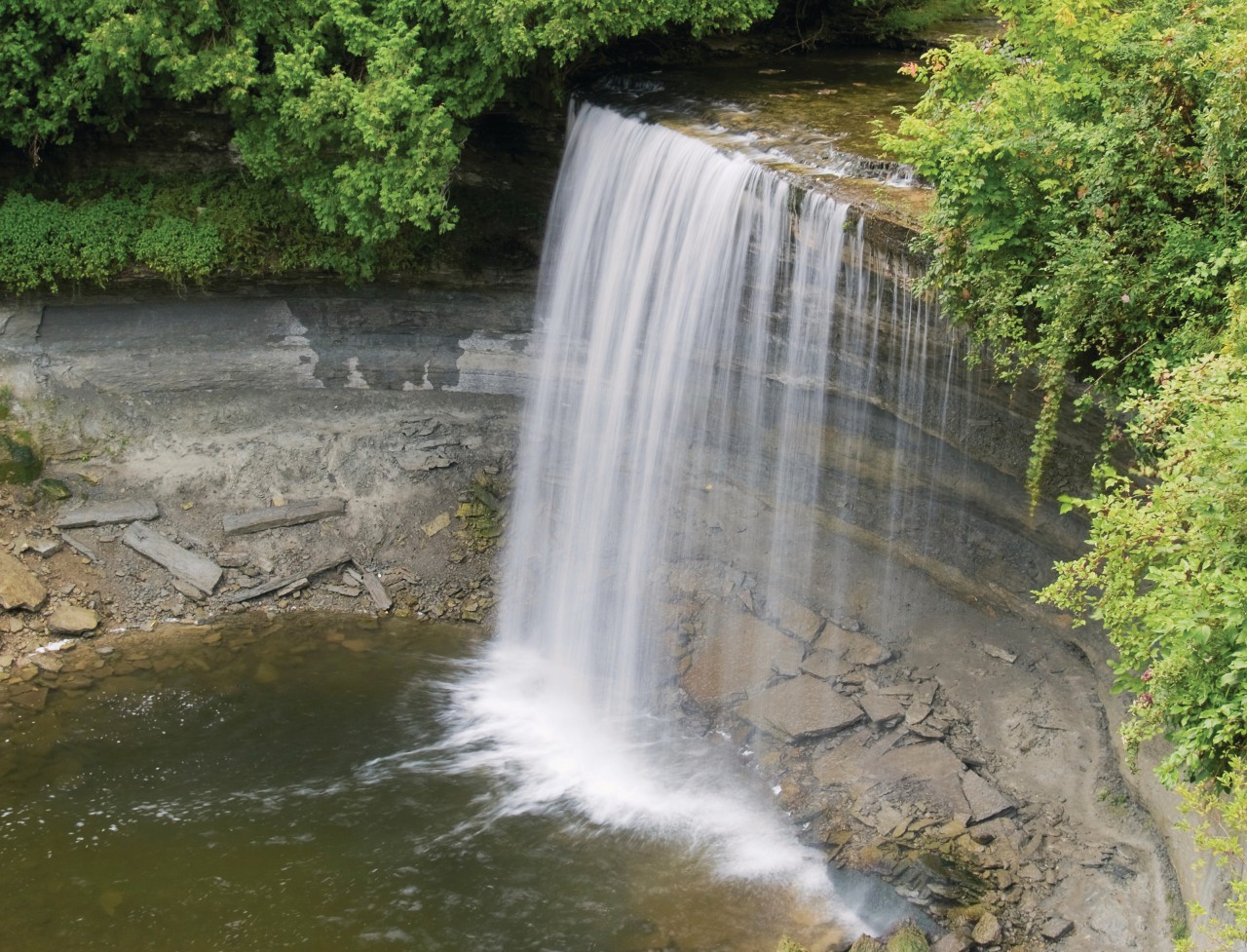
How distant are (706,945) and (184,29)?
11127 mm

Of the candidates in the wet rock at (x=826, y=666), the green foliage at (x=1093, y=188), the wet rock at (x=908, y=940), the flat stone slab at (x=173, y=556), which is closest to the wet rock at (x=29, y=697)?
the flat stone slab at (x=173, y=556)

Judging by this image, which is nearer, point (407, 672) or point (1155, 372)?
point (1155, 372)

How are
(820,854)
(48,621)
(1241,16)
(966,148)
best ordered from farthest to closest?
(48,621), (820,854), (966,148), (1241,16)

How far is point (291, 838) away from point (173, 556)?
17.6ft

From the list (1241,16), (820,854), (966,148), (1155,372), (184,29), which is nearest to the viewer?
(1155,372)

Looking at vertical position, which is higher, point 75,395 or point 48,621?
point 75,395

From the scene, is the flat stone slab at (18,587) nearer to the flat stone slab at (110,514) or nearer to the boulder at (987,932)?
the flat stone slab at (110,514)

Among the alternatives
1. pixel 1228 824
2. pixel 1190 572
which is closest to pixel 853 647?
pixel 1190 572

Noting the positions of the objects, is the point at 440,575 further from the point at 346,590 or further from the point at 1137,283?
the point at 1137,283

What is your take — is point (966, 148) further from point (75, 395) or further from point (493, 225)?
point (75, 395)

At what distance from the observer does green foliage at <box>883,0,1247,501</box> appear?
26.9 feet

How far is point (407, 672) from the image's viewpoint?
1369 cm

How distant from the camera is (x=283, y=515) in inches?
603

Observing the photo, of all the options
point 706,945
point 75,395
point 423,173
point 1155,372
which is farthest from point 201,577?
point 1155,372
